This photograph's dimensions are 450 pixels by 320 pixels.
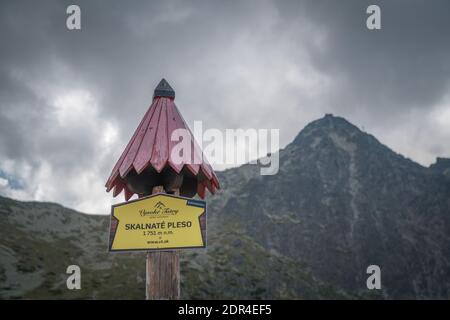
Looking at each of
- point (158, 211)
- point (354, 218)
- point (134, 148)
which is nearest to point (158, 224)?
point (158, 211)

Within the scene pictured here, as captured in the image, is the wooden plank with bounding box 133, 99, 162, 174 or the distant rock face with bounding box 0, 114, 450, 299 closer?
the wooden plank with bounding box 133, 99, 162, 174

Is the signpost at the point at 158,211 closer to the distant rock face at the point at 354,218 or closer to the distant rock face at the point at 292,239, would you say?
the distant rock face at the point at 292,239

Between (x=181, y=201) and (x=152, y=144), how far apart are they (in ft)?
3.37

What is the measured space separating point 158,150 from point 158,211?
3.08 ft

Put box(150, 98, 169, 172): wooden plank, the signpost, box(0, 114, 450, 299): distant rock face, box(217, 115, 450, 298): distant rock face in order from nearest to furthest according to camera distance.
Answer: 1. the signpost
2. box(150, 98, 169, 172): wooden plank
3. box(0, 114, 450, 299): distant rock face
4. box(217, 115, 450, 298): distant rock face

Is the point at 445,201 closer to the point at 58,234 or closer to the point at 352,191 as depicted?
the point at 352,191

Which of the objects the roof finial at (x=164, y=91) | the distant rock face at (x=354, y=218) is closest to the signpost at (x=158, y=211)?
the roof finial at (x=164, y=91)

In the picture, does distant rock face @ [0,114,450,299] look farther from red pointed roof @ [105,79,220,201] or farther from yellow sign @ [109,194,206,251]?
yellow sign @ [109,194,206,251]

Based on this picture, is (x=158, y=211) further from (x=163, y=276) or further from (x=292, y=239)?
(x=292, y=239)

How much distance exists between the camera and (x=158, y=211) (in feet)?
18.7

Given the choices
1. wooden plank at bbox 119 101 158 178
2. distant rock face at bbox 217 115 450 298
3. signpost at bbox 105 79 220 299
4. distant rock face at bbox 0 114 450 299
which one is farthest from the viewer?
distant rock face at bbox 217 115 450 298

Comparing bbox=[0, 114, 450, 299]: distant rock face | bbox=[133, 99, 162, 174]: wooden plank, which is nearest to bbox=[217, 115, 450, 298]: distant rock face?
bbox=[0, 114, 450, 299]: distant rock face

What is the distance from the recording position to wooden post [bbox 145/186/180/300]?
5.39 metres

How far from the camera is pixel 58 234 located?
87.7m
